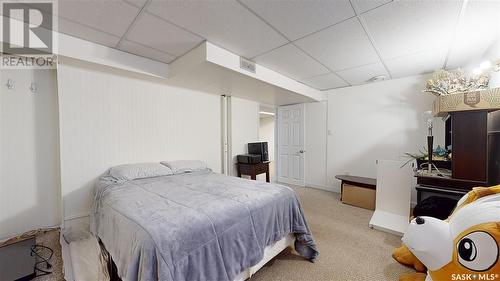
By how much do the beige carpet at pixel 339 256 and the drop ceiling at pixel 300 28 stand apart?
2287 millimetres

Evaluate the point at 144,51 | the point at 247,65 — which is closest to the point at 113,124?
the point at 144,51

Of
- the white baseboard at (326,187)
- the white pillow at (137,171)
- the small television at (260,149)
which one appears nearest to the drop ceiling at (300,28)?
the white pillow at (137,171)

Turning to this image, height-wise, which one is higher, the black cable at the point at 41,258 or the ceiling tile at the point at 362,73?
the ceiling tile at the point at 362,73

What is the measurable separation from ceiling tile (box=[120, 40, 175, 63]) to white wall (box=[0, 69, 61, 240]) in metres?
1.01

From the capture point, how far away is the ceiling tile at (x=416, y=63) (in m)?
2.53

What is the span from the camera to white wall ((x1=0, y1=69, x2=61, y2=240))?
2.09 m

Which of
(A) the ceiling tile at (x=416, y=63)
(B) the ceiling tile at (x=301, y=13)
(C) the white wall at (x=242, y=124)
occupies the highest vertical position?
(B) the ceiling tile at (x=301, y=13)

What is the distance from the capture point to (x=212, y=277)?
1.23 metres

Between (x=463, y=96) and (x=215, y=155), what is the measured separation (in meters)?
3.50

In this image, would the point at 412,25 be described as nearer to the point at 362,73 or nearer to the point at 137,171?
the point at 362,73

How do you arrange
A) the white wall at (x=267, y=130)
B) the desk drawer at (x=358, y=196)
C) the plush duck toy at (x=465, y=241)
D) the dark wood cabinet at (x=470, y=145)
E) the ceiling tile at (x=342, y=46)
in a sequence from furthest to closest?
1. the white wall at (x=267, y=130)
2. the desk drawer at (x=358, y=196)
3. the ceiling tile at (x=342, y=46)
4. the dark wood cabinet at (x=470, y=145)
5. the plush duck toy at (x=465, y=241)

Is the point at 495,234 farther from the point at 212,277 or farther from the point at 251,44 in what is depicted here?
the point at 251,44

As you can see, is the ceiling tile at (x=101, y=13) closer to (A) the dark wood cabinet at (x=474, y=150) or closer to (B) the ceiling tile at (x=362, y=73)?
(B) the ceiling tile at (x=362, y=73)

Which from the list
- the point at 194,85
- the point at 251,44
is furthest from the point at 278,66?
the point at 194,85
